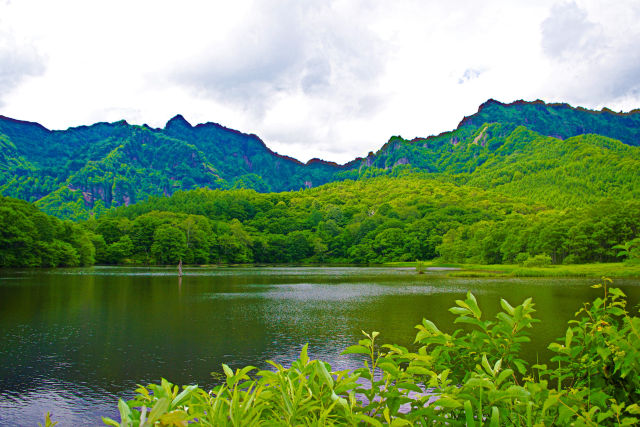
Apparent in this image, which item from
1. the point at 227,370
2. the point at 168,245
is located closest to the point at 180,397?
the point at 227,370

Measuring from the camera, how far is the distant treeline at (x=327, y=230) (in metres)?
73.0

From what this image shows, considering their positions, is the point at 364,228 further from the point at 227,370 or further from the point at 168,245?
the point at 227,370

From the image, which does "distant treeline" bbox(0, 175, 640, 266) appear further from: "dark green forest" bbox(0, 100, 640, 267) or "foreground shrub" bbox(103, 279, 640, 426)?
"foreground shrub" bbox(103, 279, 640, 426)

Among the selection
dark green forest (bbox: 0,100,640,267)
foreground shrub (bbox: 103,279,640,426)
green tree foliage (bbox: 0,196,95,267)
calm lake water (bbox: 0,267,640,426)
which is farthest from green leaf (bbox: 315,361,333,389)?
green tree foliage (bbox: 0,196,95,267)

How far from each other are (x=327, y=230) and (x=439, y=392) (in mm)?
141178

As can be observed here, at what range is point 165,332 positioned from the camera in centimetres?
2088

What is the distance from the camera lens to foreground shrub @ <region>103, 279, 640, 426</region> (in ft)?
5.86

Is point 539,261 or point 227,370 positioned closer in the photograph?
point 227,370

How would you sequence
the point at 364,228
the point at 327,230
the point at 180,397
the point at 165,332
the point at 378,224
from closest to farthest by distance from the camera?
1. the point at 180,397
2. the point at 165,332
3. the point at 364,228
4. the point at 378,224
5. the point at 327,230

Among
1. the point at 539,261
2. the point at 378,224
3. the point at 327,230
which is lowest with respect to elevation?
the point at 539,261

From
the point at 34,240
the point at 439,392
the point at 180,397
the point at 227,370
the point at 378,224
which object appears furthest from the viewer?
the point at 378,224

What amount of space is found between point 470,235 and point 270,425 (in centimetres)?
11254

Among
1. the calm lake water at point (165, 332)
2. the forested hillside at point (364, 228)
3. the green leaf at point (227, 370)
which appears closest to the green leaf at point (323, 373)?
the green leaf at point (227, 370)

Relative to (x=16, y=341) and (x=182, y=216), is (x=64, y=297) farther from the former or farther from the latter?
(x=182, y=216)
